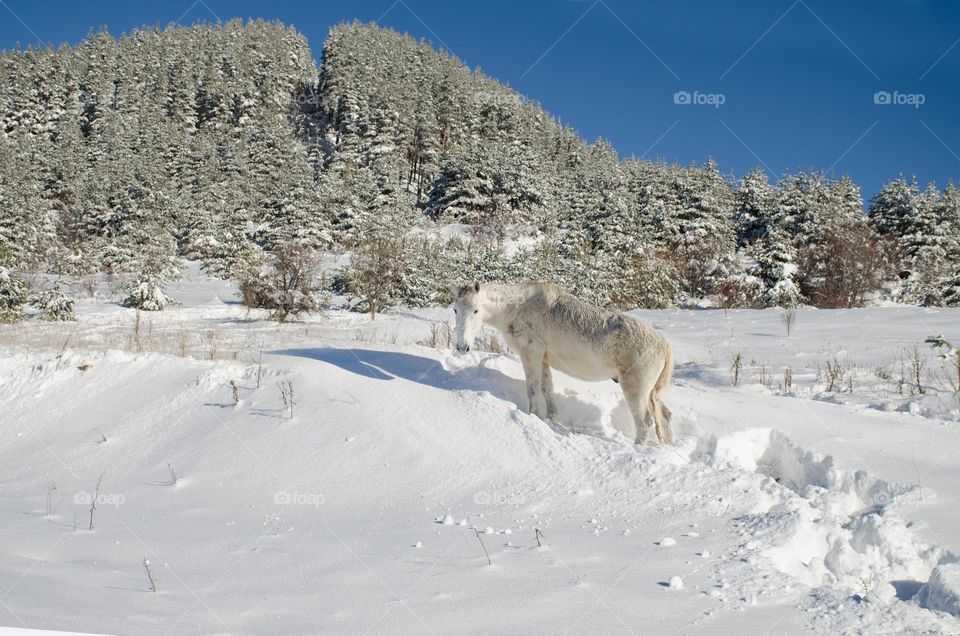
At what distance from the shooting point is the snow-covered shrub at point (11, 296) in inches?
581

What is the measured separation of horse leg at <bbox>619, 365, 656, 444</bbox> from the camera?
615 cm

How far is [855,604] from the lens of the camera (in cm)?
277

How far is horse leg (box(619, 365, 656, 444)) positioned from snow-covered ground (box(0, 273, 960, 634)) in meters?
0.35

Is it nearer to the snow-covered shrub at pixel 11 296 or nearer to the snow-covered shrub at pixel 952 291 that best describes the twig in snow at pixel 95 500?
the snow-covered shrub at pixel 11 296

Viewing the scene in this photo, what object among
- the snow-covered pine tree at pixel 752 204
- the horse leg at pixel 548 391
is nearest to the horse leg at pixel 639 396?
the horse leg at pixel 548 391

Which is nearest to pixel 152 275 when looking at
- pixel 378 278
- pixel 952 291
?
pixel 378 278

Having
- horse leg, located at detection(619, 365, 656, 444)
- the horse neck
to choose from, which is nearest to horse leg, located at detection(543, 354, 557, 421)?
Answer: the horse neck

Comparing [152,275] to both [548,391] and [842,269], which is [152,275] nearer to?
[548,391]

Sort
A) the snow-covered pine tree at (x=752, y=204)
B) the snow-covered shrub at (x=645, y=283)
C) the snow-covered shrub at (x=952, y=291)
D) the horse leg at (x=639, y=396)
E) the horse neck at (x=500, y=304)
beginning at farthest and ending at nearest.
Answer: the snow-covered pine tree at (x=752, y=204) < the snow-covered shrub at (x=645, y=283) < the snow-covered shrub at (x=952, y=291) < the horse neck at (x=500, y=304) < the horse leg at (x=639, y=396)

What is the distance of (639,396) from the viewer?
20.2 feet

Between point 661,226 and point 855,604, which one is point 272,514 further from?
point 661,226

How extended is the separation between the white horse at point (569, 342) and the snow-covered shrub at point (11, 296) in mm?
14110

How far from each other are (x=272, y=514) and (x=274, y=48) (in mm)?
102951

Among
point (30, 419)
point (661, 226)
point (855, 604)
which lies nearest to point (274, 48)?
point (661, 226)
